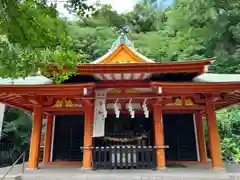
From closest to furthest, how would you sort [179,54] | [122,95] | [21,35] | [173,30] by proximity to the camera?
[21,35]
[122,95]
[179,54]
[173,30]

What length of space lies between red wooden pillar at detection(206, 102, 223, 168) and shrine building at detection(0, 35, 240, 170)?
3 cm

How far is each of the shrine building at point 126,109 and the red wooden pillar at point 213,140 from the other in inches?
1.0

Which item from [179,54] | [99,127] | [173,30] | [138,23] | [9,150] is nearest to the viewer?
[99,127]

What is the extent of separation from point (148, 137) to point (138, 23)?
56.4 ft

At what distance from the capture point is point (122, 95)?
716 centimetres

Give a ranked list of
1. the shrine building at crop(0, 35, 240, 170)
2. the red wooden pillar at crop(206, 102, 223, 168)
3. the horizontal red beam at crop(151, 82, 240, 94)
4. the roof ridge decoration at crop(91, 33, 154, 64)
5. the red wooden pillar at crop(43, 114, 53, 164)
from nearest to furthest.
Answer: the horizontal red beam at crop(151, 82, 240, 94) → the shrine building at crop(0, 35, 240, 170) → the red wooden pillar at crop(206, 102, 223, 168) → the roof ridge decoration at crop(91, 33, 154, 64) → the red wooden pillar at crop(43, 114, 53, 164)

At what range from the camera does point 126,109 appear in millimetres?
8125

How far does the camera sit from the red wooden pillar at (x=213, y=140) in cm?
654

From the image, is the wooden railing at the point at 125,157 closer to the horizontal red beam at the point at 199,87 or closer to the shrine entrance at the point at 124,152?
the shrine entrance at the point at 124,152

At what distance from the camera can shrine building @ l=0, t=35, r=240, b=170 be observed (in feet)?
21.0

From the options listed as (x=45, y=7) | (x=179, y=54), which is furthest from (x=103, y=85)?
(x=179, y=54)

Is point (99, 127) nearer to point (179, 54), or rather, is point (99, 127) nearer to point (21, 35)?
point (21, 35)

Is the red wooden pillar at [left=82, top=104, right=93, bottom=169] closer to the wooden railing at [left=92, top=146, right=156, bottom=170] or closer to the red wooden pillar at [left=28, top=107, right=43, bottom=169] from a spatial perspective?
the wooden railing at [left=92, top=146, right=156, bottom=170]

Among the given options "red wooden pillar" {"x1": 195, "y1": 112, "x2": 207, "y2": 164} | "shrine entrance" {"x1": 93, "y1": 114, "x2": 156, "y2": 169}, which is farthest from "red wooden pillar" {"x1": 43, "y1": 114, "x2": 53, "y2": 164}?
"red wooden pillar" {"x1": 195, "y1": 112, "x2": 207, "y2": 164}
